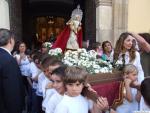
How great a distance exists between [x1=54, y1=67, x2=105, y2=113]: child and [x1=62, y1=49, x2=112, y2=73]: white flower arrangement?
1.20 m

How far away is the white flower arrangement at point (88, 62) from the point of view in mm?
4793

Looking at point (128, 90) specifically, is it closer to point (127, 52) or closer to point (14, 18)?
point (127, 52)

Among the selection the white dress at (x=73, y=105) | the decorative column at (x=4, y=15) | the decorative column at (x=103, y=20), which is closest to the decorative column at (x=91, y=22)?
the decorative column at (x=103, y=20)

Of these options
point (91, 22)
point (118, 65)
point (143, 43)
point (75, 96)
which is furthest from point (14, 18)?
point (75, 96)

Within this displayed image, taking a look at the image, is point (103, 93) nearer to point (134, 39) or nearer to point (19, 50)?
point (134, 39)

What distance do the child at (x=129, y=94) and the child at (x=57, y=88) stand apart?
2.58 ft

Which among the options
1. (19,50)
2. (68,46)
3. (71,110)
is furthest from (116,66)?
(19,50)

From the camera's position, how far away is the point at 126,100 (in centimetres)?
439

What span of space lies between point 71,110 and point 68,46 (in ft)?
13.8

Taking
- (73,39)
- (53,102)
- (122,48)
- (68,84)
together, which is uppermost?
(73,39)

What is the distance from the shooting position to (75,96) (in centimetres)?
348

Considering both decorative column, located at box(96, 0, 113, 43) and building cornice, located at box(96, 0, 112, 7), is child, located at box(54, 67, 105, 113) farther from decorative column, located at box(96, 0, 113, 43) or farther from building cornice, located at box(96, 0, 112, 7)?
building cornice, located at box(96, 0, 112, 7)

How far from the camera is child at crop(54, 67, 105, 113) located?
335 centimetres

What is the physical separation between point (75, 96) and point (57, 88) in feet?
1.25
